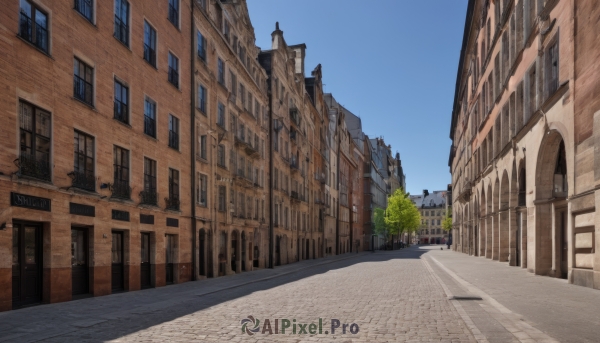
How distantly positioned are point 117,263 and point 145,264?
2252mm

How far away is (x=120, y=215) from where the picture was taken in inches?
790

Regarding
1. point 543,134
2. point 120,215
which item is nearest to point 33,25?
point 120,215

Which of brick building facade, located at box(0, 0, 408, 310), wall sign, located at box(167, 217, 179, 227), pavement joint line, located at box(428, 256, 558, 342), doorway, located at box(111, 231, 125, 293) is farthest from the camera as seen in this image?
wall sign, located at box(167, 217, 179, 227)

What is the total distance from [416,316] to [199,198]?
709 inches

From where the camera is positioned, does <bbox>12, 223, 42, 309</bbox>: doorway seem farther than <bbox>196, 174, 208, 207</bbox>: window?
No

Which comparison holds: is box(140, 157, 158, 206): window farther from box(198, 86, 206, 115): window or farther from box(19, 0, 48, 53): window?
box(19, 0, 48, 53): window

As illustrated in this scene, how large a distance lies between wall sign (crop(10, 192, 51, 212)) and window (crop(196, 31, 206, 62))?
594 inches

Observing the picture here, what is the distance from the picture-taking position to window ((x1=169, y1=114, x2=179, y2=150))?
2552cm

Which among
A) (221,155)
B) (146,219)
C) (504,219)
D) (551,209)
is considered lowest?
(504,219)

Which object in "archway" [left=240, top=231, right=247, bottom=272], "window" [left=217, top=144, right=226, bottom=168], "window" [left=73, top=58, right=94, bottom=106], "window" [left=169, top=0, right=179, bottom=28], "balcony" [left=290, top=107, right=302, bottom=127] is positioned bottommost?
"archway" [left=240, top=231, right=247, bottom=272]

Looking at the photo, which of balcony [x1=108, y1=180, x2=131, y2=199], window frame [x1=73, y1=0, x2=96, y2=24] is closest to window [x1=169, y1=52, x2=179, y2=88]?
window frame [x1=73, y1=0, x2=96, y2=24]

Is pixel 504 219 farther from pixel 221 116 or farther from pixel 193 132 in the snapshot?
pixel 193 132

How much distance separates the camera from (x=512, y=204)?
105 ft

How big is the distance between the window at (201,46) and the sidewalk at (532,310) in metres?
17.3
